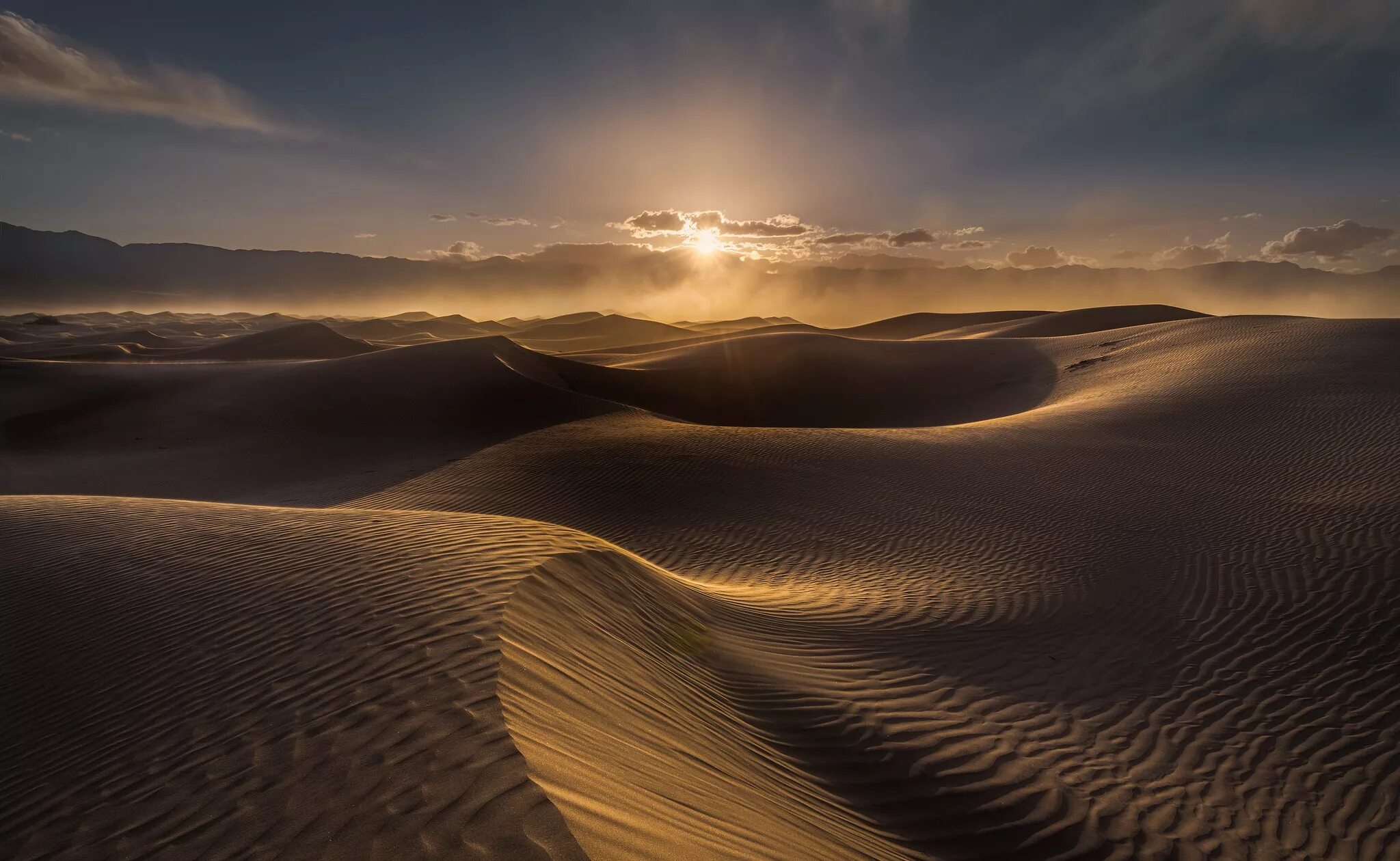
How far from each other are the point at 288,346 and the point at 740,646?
195 ft

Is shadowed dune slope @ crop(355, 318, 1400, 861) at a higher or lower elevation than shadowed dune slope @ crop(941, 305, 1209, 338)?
lower

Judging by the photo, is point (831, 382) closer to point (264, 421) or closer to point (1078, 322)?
point (264, 421)

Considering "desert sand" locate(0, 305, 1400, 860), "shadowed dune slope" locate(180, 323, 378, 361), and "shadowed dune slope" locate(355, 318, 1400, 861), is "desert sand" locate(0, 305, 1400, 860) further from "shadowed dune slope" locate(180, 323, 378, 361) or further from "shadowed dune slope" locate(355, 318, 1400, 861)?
"shadowed dune slope" locate(180, 323, 378, 361)

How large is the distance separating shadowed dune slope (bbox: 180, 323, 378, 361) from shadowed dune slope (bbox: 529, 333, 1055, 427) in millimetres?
29179

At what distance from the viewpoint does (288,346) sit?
53938mm

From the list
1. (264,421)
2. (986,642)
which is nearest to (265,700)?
(986,642)

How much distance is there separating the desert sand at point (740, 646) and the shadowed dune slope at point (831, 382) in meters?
11.9

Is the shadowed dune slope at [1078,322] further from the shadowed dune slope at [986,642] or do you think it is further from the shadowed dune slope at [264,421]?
the shadowed dune slope at [264,421]

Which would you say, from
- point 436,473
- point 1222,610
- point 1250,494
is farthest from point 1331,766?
point 436,473

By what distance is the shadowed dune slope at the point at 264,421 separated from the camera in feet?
55.8

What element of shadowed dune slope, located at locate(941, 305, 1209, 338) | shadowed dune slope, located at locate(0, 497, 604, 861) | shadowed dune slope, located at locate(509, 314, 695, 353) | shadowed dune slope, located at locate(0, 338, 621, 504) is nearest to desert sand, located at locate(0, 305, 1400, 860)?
shadowed dune slope, located at locate(0, 497, 604, 861)

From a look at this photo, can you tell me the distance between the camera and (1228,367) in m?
20.8

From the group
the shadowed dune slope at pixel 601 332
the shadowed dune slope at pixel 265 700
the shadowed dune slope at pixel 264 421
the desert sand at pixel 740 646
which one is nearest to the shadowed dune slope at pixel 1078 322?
the desert sand at pixel 740 646

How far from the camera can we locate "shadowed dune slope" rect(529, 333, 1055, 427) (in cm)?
3009
